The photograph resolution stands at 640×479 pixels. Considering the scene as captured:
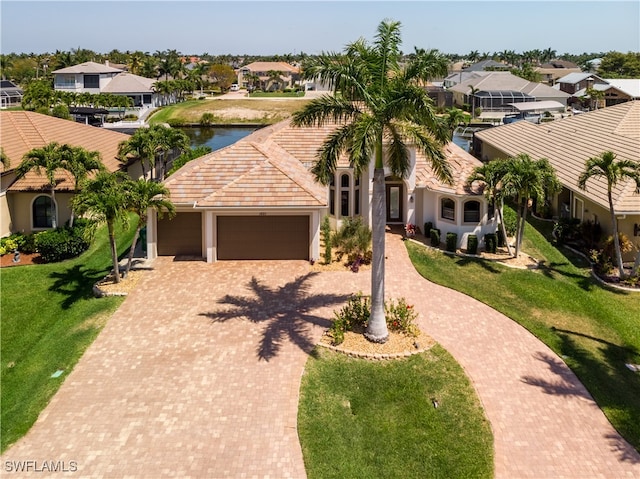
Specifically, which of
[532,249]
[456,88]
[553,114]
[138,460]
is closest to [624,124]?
[532,249]

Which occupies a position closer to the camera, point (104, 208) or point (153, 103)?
point (104, 208)

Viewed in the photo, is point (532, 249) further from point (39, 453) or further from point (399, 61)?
point (39, 453)

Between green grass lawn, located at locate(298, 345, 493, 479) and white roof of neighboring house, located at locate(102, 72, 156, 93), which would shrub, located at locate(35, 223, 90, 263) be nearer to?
green grass lawn, located at locate(298, 345, 493, 479)

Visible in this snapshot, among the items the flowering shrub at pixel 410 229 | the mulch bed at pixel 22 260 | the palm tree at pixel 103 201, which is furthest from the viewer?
the flowering shrub at pixel 410 229

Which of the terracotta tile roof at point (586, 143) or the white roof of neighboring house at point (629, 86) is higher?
the white roof of neighboring house at point (629, 86)

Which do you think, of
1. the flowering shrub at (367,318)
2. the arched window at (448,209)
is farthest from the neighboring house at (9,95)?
the flowering shrub at (367,318)

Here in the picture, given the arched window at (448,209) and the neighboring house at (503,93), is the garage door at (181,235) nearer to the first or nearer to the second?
the arched window at (448,209)
